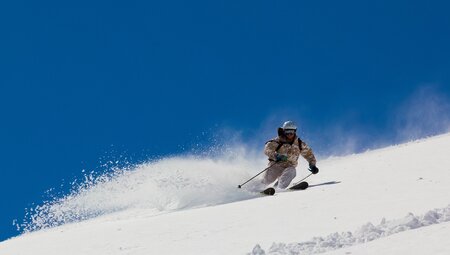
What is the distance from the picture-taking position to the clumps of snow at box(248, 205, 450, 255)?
570 cm

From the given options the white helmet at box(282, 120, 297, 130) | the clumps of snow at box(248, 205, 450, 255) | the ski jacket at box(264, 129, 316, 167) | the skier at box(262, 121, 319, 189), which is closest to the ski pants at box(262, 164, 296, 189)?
the skier at box(262, 121, 319, 189)

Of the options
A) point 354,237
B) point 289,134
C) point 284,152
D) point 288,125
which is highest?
point 288,125

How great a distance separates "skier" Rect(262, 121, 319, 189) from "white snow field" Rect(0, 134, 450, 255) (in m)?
0.47

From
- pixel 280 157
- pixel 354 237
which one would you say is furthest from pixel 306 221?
pixel 280 157

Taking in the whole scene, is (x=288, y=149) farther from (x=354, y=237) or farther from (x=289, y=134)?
(x=354, y=237)

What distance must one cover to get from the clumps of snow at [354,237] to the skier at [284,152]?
6.93 m

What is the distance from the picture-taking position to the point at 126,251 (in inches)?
274

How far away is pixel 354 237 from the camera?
5.77 m

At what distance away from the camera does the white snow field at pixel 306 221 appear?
5766 mm

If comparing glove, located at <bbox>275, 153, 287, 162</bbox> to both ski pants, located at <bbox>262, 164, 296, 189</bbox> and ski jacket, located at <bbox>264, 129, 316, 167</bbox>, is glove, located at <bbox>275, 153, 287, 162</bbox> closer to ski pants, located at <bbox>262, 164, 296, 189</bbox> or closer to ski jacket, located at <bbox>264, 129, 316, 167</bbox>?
ski jacket, located at <bbox>264, 129, 316, 167</bbox>

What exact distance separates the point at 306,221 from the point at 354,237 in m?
1.55

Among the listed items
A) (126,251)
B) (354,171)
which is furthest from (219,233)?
(354,171)

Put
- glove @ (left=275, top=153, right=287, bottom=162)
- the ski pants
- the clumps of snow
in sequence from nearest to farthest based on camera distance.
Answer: the clumps of snow, the ski pants, glove @ (left=275, top=153, right=287, bottom=162)

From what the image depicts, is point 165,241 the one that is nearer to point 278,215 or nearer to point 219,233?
point 219,233
